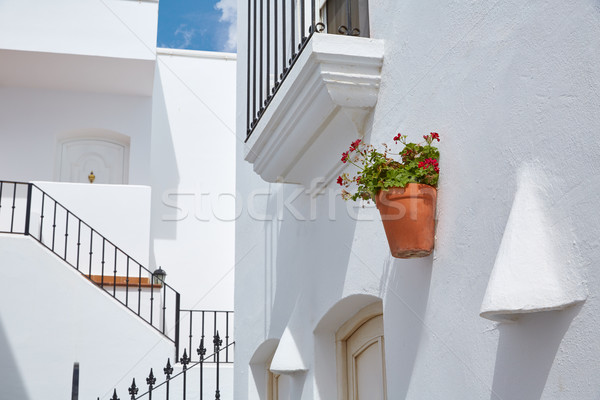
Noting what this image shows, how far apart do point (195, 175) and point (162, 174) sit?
2.05 ft

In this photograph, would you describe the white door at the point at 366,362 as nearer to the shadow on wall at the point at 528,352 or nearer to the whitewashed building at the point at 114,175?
the shadow on wall at the point at 528,352

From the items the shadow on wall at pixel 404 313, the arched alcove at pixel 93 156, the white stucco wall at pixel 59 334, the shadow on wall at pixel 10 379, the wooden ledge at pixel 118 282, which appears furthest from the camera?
the arched alcove at pixel 93 156

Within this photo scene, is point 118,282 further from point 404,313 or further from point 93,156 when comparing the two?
point 404,313

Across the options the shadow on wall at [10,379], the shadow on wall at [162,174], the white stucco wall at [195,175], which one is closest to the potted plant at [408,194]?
the shadow on wall at [10,379]

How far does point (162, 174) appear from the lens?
572 inches

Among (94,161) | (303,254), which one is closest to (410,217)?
(303,254)

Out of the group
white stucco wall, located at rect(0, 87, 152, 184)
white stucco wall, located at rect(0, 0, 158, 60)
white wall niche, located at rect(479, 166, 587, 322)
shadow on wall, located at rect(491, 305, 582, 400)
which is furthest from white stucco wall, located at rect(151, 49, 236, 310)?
white wall niche, located at rect(479, 166, 587, 322)

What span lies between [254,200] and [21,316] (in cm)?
397

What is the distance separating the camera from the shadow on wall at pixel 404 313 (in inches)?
148

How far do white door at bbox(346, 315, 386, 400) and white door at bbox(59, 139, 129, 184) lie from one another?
10273 mm

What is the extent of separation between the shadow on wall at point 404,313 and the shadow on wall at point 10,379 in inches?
270

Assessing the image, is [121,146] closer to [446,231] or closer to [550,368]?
[446,231]

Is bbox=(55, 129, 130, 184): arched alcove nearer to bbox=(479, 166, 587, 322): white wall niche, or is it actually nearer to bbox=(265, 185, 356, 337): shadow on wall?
bbox=(265, 185, 356, 337): shadow on wall

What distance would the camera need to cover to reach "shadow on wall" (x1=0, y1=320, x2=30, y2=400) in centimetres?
955
